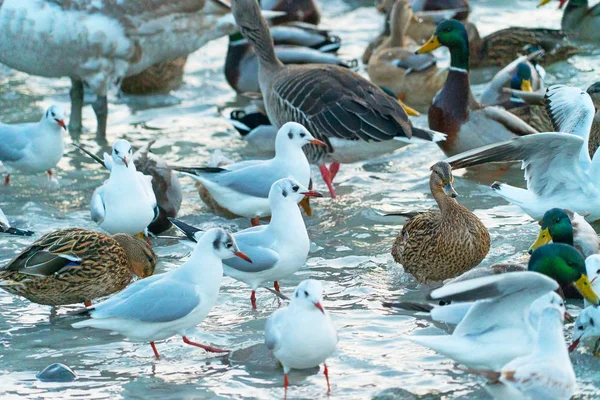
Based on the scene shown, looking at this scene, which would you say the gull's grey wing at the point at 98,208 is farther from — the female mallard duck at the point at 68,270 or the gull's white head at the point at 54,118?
the gull's white head at the point at 54,118

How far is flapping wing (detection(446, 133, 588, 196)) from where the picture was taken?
22.9 feet

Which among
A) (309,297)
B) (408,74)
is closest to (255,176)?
(309,297)

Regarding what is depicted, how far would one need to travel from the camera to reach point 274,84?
32.0 ft

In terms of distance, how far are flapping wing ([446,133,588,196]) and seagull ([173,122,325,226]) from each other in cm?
119

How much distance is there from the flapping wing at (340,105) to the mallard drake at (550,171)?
1.57 m

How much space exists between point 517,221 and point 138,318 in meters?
3.54

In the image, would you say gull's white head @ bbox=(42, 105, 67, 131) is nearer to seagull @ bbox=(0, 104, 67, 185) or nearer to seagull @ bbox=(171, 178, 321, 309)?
seagull @ bbox=(0, 104, 67, 185)

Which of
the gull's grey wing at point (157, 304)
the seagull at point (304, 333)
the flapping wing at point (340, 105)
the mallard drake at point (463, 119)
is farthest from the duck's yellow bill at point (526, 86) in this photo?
the seagull at point (304, 333)

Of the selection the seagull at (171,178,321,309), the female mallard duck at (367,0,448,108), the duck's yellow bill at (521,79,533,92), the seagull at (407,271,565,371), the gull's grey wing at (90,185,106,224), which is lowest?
the female mallard duck at (367,0,448,108)

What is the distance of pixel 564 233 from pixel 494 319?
138 centimetres

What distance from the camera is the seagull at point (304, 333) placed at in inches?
207


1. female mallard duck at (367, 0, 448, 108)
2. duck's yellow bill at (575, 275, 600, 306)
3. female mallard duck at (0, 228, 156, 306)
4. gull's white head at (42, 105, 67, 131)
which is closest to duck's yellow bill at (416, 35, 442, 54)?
female mallard duck at (367, 0, 448, 108)

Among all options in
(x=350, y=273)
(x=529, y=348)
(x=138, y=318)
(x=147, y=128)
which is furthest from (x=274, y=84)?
(x=529, y=348)

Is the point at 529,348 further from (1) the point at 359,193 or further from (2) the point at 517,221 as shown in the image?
(1) the point at 359,193
